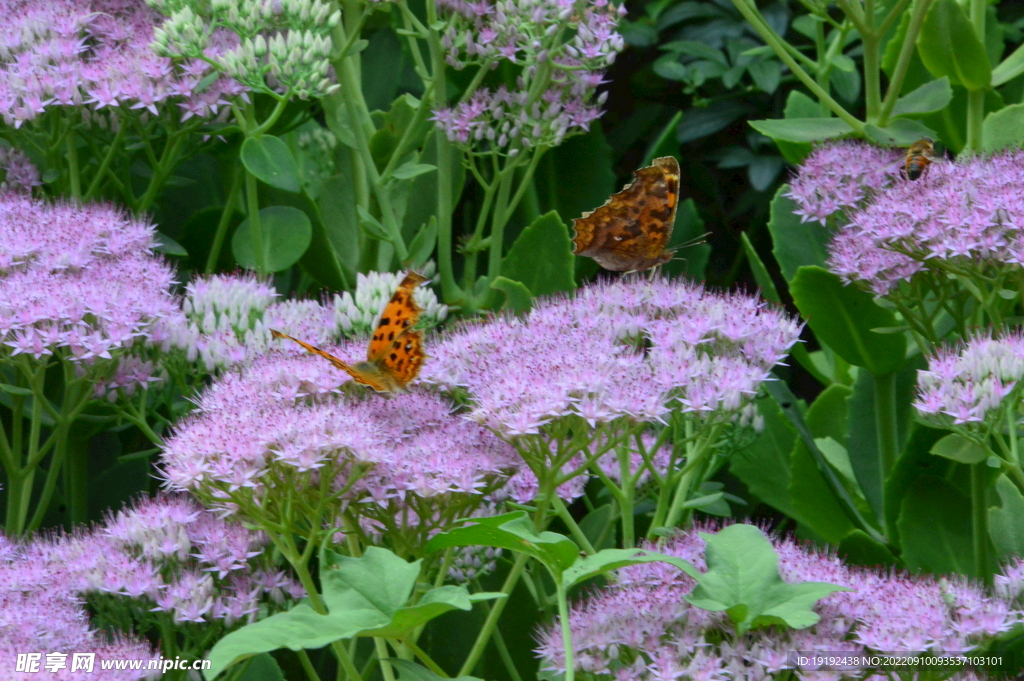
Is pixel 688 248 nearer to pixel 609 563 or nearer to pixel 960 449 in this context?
pixel 960 449

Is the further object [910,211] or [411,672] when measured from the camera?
[910,211]

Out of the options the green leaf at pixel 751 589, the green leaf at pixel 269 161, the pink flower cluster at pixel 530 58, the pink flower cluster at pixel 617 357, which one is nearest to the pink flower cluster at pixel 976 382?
the pink flower cluster at pixel 617 357

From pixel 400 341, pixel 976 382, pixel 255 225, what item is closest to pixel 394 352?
pixel 400 341

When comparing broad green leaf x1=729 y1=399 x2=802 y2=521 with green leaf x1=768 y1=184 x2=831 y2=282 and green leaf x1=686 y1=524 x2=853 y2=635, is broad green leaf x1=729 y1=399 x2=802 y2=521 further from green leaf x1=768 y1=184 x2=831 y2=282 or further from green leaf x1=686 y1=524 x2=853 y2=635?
green leaf x1=686 y1=524 x2=853 y2=635

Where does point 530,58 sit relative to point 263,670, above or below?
above

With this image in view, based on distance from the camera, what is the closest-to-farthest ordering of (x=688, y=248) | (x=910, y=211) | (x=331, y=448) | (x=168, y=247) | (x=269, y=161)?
(x=331, y=448)
(x=910, y=211)
(x=269, y=161)
(x=168, y=247)
(x=688, y=248)

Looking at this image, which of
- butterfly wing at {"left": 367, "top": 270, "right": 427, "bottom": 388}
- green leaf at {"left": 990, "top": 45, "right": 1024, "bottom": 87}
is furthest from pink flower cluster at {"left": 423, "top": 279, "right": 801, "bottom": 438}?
green leaf at {"left": 990, "top": 45, "right": 1024, "bottom": 87}
